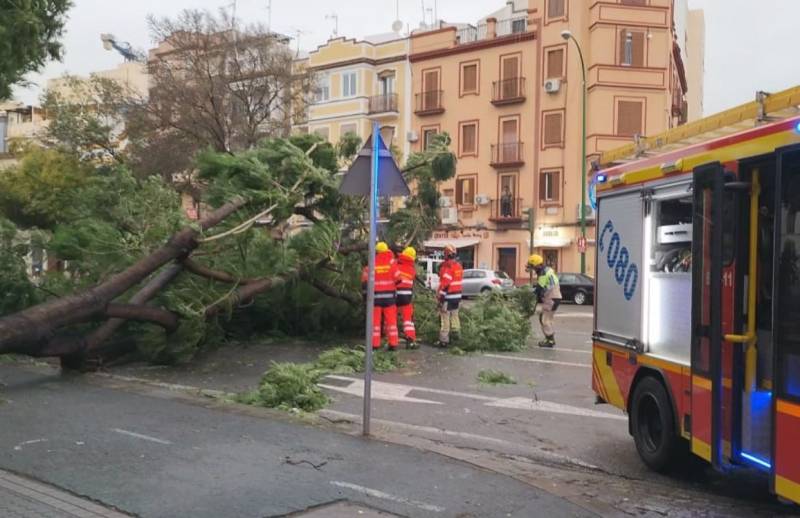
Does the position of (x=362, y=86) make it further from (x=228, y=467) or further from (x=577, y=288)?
(x=228, y=467)

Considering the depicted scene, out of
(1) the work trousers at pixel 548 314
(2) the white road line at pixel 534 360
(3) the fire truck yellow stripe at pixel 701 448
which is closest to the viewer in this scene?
(3) the fire truck yellow stripe at pixel 701 448

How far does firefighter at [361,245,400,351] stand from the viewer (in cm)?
1216

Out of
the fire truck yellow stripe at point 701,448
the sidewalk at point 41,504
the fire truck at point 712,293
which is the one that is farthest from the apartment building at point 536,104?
the sidewalk at point 41,504

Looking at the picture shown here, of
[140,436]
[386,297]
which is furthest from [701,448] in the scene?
[386,297]

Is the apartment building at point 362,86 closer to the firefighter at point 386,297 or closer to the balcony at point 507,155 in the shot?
the balcony at point 507,155

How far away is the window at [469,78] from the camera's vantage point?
45.1 m

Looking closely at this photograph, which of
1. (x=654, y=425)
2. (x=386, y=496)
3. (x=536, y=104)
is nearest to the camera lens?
(x=386, y=496)

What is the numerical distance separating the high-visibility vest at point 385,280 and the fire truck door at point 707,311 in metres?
7.31

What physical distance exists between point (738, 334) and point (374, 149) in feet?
11.8

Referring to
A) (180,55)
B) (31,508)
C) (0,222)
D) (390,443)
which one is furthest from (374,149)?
(180,55)

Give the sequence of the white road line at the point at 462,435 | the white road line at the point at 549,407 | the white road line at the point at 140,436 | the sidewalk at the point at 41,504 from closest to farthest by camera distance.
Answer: the sidewalk at the point at 41,504, the white road line at the point at 140,436, the white road line at the point at 462,435, the white road line at the point at 549,407

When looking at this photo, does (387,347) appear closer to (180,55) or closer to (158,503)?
(158,503)

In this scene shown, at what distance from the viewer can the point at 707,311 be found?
16.7 feet

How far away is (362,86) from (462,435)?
141ft
